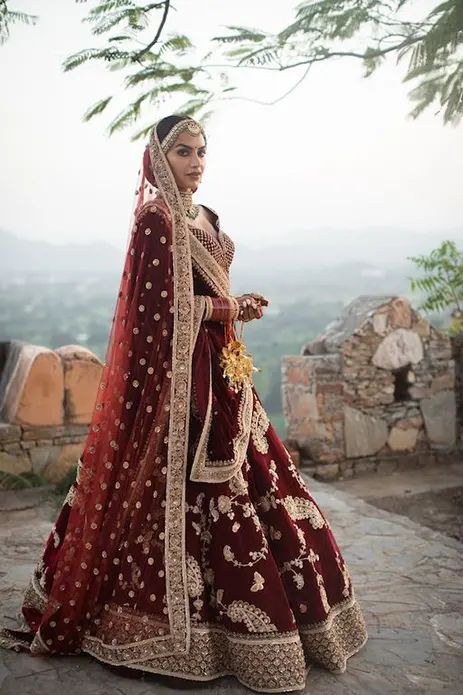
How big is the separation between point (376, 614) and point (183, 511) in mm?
1093

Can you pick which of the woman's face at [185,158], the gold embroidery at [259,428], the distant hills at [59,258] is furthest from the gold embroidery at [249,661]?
the distant hills at [59,258]

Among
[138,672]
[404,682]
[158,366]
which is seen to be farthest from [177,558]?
[404,682]

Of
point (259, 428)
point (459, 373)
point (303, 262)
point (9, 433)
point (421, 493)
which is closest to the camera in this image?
point (259, 428)

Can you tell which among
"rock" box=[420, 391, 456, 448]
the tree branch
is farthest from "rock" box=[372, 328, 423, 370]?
the tree branch

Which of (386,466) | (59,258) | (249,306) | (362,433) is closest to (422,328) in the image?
(362,433)

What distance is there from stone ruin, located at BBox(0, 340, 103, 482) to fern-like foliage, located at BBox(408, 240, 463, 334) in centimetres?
298

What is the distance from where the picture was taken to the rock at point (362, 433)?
233 inches

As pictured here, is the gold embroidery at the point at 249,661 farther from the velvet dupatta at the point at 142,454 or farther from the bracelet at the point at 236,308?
the bracelet at the point at 236,308

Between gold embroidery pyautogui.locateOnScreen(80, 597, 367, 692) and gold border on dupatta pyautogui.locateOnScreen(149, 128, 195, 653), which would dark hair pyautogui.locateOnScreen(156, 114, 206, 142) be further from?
gold embroidery pyautogui.locateOnScreen(80, 597, 367, 692)

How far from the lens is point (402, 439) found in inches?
243

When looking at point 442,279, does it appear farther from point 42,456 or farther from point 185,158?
point 185,158

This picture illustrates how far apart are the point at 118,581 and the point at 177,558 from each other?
24 cm

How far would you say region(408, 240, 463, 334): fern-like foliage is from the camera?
6.02 meters

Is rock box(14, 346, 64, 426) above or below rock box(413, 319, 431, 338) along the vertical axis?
below
